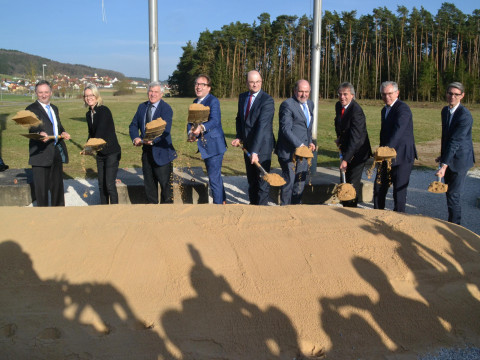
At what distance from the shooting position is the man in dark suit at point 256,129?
4773mm

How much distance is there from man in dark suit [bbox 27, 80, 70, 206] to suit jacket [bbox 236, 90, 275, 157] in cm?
207

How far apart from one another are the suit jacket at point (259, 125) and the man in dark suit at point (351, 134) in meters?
0.79

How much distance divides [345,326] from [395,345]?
0.31 m

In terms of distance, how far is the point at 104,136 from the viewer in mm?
4855

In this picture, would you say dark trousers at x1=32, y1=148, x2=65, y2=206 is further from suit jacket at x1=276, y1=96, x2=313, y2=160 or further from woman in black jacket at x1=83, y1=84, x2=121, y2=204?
suit jacket at x1=276, y1=96, x2=313, y2=160

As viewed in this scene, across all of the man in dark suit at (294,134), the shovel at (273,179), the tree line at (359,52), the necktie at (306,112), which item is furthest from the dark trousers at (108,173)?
the tree line at (359,52)

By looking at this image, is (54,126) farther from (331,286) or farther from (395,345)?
(395,345)

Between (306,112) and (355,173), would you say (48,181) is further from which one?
(355,173)

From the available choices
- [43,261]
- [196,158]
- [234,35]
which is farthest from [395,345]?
[234,35]

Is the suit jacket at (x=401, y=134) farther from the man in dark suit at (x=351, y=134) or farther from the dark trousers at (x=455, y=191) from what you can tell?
the dark trousers at (x=455, y=191)

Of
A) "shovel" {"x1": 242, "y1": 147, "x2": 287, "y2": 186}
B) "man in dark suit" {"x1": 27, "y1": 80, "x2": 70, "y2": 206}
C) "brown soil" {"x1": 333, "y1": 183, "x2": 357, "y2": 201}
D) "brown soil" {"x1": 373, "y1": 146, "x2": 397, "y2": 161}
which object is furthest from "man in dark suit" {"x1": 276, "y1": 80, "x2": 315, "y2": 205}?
"man in dark suit" {"x1": 27, "y1": 80, "x2": 70, "y2": 206}

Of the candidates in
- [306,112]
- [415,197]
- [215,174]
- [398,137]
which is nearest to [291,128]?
[306,112]

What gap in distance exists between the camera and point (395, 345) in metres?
2.53

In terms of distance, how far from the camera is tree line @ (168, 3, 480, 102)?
115ft
